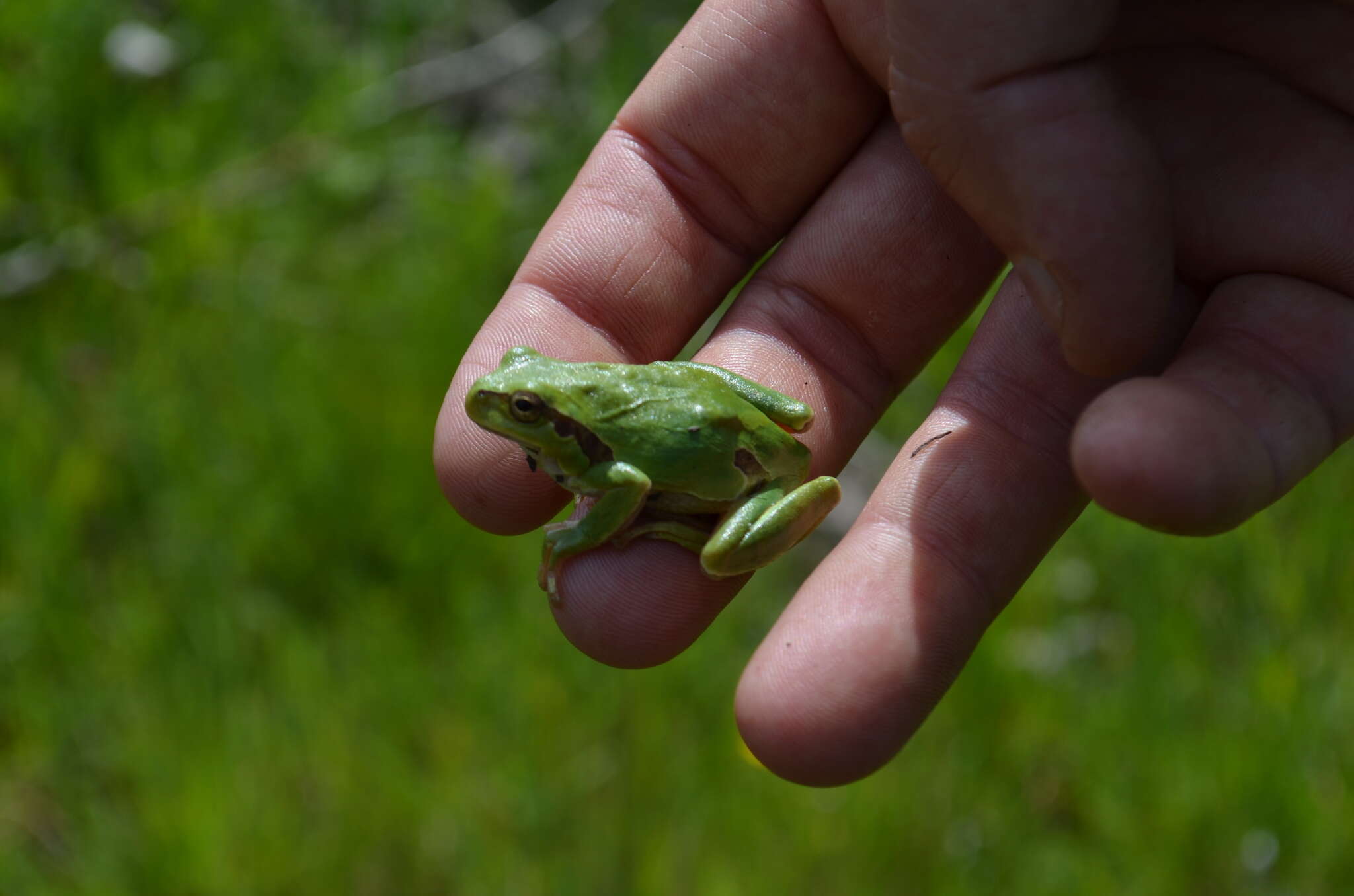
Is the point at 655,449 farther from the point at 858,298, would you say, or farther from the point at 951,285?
the point at 951,285

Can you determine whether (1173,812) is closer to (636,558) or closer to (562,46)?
(636,558)

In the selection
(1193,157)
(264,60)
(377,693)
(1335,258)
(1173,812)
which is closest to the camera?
(1335,258)

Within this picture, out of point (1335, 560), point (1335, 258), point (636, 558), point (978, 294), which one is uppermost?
point (1335, 258)

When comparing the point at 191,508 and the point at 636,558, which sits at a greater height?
the point at 636,558

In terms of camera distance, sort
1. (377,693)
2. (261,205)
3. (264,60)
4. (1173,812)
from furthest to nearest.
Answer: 1. (264,60)
2. (261,205)
3. (377,693)
4. (1173,812)

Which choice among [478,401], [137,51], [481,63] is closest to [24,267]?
[137,51]

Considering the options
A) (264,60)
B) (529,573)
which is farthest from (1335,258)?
(264,60)
